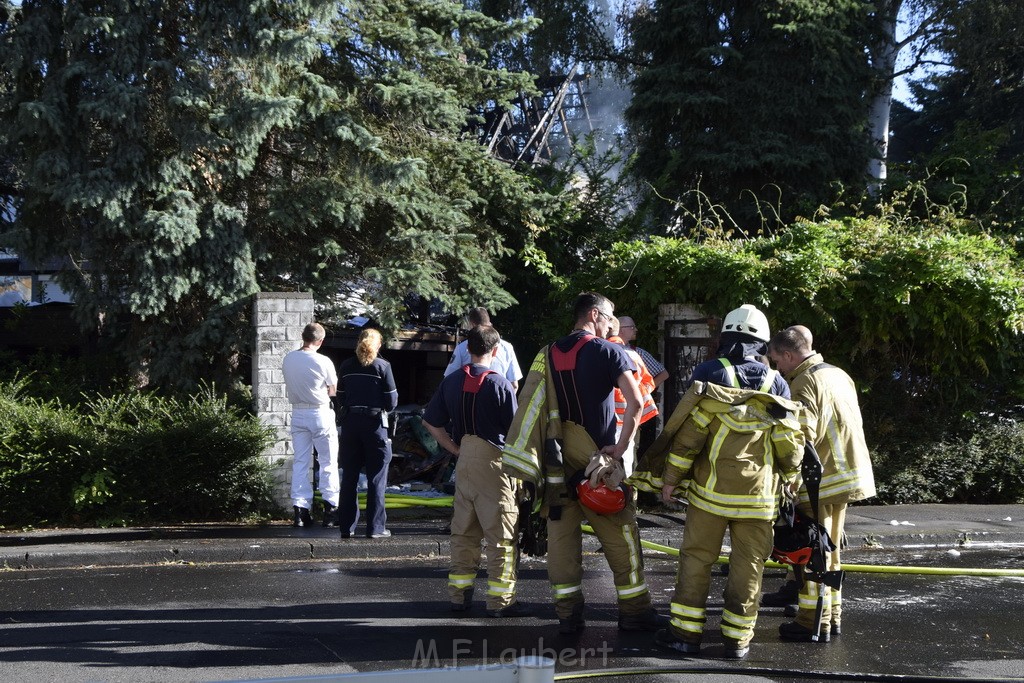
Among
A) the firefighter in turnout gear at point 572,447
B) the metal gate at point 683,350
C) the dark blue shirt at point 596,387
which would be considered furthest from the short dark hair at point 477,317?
the metal gate at point 683,350

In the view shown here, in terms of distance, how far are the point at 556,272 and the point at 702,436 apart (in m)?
11.2

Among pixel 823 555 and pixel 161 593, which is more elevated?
pixel 823 555

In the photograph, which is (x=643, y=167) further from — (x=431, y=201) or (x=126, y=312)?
(x=126, y=312)

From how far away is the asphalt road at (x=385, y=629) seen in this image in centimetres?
545

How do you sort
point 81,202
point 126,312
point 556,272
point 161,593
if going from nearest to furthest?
point 161,593
point 81,202
point 126,312
point 556,272

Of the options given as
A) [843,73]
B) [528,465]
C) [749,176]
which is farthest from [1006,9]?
[528,465]

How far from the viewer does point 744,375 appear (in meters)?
5.85

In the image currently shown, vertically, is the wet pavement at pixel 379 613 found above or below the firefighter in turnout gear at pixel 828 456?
below

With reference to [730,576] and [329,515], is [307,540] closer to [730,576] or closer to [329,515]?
[329,515]

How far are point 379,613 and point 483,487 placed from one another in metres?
1.06

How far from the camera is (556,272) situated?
663 inches

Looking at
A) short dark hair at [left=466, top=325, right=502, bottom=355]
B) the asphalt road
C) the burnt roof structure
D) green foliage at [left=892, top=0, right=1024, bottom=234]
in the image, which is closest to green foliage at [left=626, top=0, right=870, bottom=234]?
green foliage at [left=892, top=0, right=1024, bottom=234]

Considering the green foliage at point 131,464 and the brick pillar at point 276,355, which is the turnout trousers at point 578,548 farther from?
the brick pillar at point 276,355

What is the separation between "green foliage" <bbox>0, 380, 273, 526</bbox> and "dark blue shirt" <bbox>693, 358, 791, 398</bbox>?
18.2 ft
